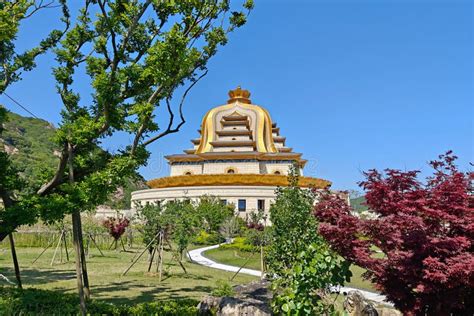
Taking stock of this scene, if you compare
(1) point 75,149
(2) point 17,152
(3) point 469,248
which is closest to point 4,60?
(1) point 75,149

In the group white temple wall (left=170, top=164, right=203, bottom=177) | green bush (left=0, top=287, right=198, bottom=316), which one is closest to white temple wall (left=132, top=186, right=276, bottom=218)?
white temple wall (left=170, top=164, right=203, bottom=177)

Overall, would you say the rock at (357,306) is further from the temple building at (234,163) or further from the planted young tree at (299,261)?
the temple building at (234,163)

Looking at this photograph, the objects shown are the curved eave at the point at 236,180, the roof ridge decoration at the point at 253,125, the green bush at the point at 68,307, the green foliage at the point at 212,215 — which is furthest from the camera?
the roof ridge decoration at the point at 253,125

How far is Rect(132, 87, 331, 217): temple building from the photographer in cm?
4900

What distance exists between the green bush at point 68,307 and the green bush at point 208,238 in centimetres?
2513

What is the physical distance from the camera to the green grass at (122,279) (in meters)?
12.2

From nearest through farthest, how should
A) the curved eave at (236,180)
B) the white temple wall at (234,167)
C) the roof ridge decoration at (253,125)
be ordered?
1. the curved eave at (236,180)
2. the white temple wall at (234,167)
3. the roof ridge decoration at (253,125)

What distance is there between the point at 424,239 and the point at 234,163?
161 ft

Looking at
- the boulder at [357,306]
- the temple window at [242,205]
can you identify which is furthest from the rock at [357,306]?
the temple window at [242,205]

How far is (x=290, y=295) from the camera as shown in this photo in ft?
18.2

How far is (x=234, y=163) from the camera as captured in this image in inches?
2232

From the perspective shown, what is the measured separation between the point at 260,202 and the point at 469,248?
41314 millimetres

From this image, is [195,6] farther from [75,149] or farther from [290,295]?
[290,295]

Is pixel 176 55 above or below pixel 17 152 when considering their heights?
below
